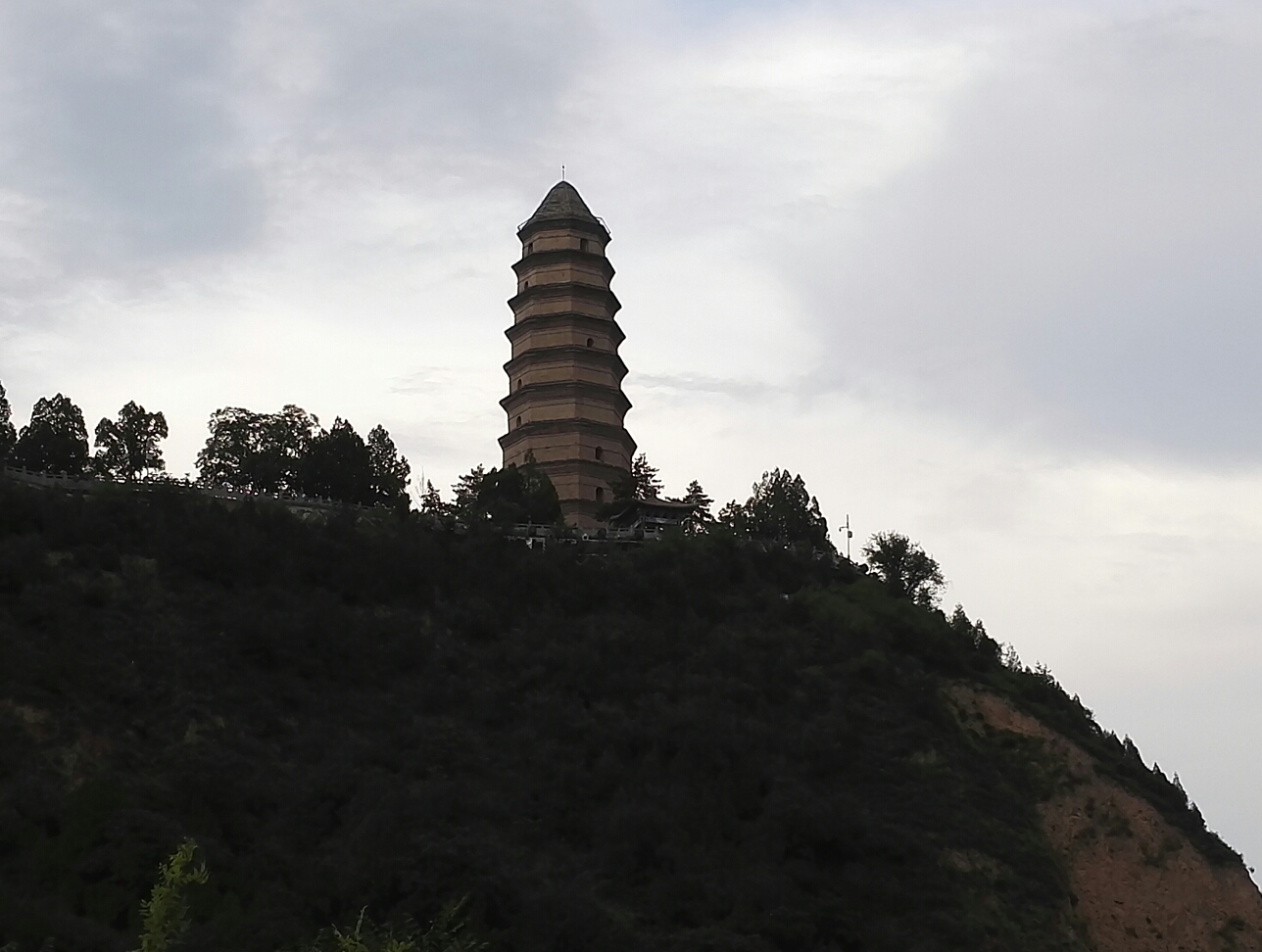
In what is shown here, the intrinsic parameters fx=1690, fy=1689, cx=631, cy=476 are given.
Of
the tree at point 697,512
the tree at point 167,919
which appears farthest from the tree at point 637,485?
the tree at point 167,919

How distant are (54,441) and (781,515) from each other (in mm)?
23819

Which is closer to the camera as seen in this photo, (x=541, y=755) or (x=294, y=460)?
(x=541, y=755)

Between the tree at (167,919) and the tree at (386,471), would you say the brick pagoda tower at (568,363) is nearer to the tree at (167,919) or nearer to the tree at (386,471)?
the tree at (386,471)

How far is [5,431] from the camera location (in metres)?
53.1

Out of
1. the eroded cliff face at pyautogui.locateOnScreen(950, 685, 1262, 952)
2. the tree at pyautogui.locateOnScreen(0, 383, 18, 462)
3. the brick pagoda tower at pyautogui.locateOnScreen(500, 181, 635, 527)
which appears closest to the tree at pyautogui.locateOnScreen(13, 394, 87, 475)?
the tree at pyautogui.locateOnScreen(0, 383, 18, 462)

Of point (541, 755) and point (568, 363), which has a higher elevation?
point (568, 363)

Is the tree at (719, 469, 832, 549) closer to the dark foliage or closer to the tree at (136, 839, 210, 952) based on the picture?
the dark foliage

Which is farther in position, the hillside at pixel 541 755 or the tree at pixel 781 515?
the tree at pixel 781 515

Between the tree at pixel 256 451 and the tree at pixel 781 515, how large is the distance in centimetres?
1468

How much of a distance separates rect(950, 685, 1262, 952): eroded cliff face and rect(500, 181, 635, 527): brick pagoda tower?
73.0ft

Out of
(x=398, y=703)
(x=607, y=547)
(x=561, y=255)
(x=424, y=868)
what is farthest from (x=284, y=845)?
(x=561, y=255)

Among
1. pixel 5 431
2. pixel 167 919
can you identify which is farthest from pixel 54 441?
pixel 167 919

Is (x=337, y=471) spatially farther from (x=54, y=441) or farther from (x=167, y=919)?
(x=167, y=919)

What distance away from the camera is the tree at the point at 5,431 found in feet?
172
